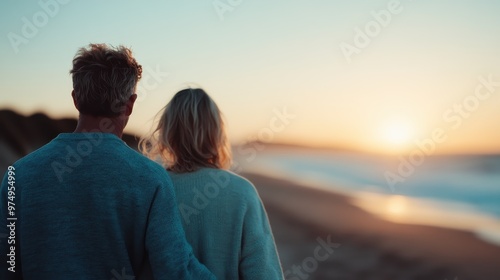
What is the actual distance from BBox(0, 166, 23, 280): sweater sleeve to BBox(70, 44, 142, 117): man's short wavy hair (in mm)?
395

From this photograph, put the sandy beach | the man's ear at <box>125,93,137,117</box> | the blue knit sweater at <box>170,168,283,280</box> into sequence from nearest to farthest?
the man's ear at <box>125,93,137,117</box>, the blue knit sweater at <box>170,168,283,280</box>, the sandy beach

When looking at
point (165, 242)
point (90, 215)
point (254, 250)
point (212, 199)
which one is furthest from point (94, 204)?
point (254, 250)

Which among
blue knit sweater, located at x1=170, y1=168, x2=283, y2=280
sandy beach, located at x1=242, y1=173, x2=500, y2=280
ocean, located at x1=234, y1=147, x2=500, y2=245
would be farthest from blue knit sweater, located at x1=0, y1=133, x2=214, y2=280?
ocean, located at x1=234, y1=147, x2=500, y2=245

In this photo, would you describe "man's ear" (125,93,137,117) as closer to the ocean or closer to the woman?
the woman

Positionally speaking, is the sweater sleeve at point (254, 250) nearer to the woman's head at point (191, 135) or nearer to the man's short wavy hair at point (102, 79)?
the woman's head at point (191, 135)

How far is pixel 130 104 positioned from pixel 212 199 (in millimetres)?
699

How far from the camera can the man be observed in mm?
2059

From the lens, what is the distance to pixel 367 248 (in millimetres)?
8609

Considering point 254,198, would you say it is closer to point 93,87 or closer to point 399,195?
point 93,87

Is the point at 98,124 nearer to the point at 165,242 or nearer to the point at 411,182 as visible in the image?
the point at 165,242

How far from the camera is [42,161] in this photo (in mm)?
2109

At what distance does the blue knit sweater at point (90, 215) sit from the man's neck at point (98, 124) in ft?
0.10

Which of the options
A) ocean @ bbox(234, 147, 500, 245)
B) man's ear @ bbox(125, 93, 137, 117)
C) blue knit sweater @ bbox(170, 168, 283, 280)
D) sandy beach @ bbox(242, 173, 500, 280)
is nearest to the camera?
man's ear @ bbox(125, 93, 137, 117)

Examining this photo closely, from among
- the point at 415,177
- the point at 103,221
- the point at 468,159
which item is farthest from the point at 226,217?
the point at 468,159
